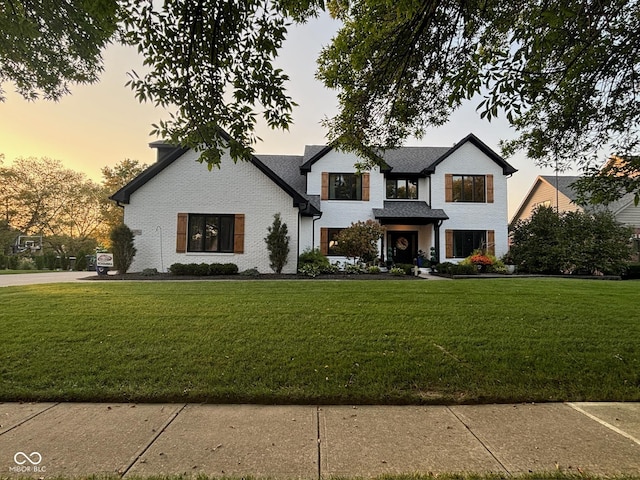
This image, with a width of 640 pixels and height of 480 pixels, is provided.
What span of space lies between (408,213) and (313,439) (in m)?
14.5

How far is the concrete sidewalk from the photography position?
2211 millimetres

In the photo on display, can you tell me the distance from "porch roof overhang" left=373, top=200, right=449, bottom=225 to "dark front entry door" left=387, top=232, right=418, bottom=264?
1.19m

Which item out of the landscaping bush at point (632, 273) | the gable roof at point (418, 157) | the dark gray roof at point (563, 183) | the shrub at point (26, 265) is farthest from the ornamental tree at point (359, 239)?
the shrub at point (26, 265)

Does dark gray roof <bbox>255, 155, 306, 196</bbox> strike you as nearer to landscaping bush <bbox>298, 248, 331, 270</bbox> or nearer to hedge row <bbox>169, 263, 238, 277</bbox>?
landscaping bush <bbox>298, 248, 331, 270</bbox>

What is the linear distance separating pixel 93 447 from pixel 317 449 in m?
1.64

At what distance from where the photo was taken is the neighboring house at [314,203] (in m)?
13.2

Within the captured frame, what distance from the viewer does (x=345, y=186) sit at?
16.5m

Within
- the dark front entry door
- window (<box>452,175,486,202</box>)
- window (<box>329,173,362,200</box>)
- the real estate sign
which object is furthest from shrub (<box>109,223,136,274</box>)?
window (<box>452,175,486,202</box>)

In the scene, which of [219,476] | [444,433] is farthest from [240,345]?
[444,433]

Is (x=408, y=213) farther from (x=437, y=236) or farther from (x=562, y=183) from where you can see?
(x=562, y=183)

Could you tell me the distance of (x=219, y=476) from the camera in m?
2.10

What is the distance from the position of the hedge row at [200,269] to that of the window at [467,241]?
11132 millimetres

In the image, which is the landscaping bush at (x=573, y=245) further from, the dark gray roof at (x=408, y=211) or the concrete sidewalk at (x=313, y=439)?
the concrete sidewalk at (x=313, y=439)

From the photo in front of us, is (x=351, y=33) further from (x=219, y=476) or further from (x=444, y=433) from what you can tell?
(x=219, y=476)
